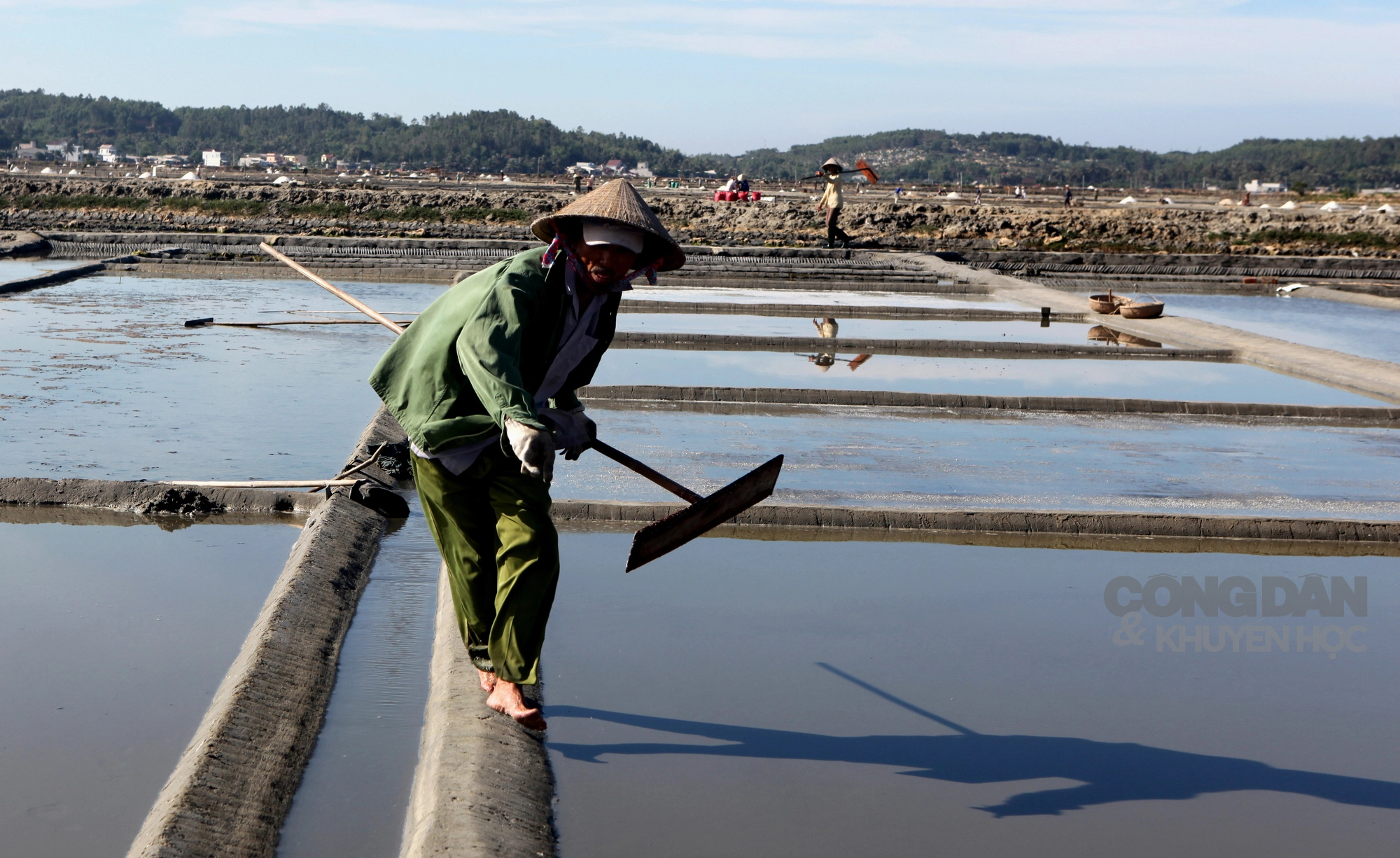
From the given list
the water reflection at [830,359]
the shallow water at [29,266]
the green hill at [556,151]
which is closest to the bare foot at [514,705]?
the water reflection at [830,359]

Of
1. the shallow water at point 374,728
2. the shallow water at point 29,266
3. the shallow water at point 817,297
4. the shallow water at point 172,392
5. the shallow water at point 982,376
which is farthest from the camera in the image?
the shallow water at point 29,266

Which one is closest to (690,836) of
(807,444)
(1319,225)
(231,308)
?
(807,444)

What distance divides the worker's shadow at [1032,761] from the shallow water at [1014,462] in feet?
6.20

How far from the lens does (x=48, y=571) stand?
353cm

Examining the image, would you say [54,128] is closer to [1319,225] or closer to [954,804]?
[1319,225]

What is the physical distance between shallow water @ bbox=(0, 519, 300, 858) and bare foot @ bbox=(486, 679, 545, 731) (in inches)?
24.3

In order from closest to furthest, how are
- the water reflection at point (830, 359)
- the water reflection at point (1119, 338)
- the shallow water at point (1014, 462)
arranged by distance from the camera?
the shallow water at point (1014, 462)
the water reflection at point (830, 359)
the water reflection at point (1119, 338)

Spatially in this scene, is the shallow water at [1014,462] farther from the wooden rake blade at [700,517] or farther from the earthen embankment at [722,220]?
the earthen embankment at [722,220]

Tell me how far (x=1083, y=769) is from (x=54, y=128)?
547 ft

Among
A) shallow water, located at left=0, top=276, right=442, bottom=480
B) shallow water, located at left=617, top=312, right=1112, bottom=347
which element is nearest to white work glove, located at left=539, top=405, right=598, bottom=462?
shallow water, located at left=0, top=276, right=442, bottom=480

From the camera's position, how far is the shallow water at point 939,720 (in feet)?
7.30

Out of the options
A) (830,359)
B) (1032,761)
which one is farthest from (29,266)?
(1032,761)

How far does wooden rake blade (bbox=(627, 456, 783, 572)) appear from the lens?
8.23 ft

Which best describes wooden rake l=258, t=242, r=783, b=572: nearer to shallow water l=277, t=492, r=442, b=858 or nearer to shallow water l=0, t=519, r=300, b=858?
shallow water l=277, t=492, r=442, b=858
